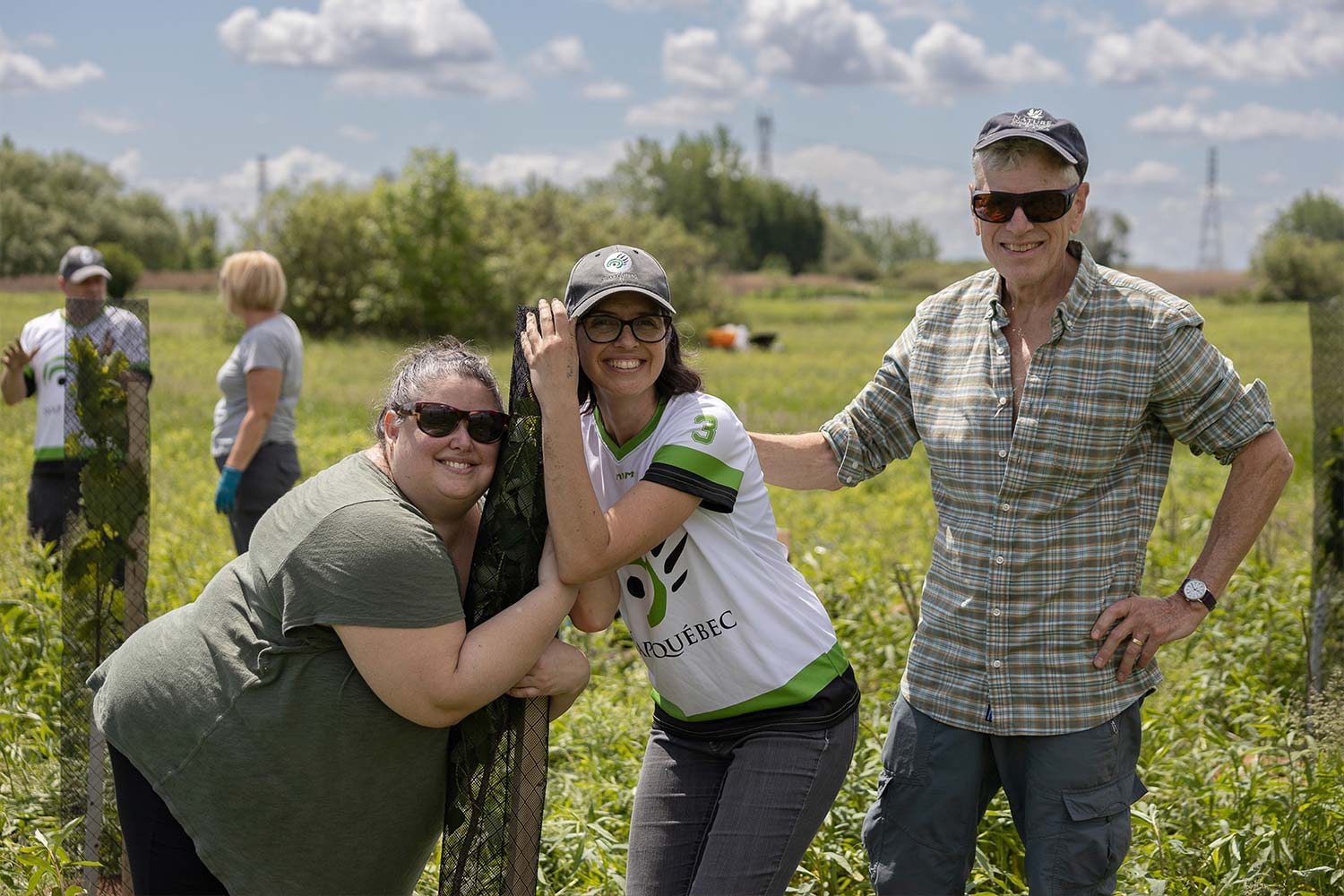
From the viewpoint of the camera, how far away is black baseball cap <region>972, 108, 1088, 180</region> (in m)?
2.91

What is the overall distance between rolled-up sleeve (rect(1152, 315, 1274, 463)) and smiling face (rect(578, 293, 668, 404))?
48.0 inches

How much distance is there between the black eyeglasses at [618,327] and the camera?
2.72m

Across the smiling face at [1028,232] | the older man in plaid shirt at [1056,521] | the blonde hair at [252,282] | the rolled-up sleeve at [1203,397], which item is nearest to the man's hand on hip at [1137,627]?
the older man in plaid shirt at [1056,521]

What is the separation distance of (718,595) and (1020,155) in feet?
4.22

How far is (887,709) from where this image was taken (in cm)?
506

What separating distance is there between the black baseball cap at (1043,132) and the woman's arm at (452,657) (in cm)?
149

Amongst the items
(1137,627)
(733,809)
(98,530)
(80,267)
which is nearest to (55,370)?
(80,267)

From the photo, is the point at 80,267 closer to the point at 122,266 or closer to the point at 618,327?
the point at 618,327

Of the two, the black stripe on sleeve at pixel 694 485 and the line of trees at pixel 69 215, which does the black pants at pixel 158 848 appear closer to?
the black stripe on sleeve at pixel 694 485

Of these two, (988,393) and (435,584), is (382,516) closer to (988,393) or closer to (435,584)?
(435,584)

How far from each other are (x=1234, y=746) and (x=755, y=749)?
111 inches

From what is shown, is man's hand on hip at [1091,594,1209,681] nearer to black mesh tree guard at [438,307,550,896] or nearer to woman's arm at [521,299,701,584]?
woman's arm at [521,299,701,584]

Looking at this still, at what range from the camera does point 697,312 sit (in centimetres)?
4078

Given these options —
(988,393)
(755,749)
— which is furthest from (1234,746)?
(755,749)
